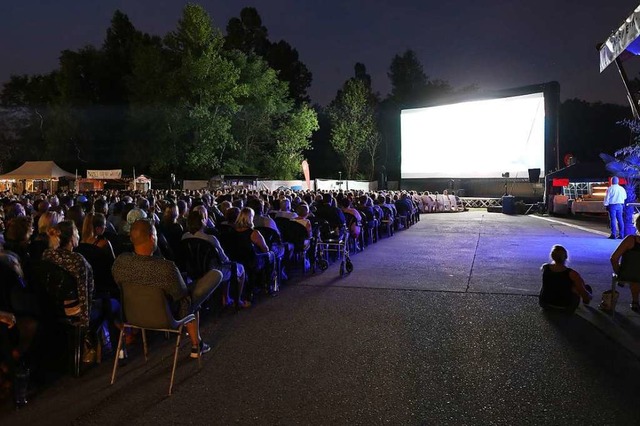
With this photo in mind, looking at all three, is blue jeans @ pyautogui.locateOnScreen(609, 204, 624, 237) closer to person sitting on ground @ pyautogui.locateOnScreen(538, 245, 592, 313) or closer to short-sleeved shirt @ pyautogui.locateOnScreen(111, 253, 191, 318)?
person sitting on ground @ pyautogui.locateOnScreen(538, 245, 592, 313)

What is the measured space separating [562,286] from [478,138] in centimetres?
2192

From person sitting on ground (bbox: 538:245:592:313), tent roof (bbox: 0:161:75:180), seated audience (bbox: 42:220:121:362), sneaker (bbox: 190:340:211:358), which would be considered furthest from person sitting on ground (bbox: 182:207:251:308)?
tent roof (bbox: 0:161:75:180)

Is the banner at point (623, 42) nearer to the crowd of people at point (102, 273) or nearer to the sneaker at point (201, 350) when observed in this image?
the crowd of people at point (102, 273)

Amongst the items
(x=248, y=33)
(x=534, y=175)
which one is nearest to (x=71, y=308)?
(x=534, y=175)

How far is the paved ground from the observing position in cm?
Answer: 329

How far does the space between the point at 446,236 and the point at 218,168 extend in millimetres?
22540

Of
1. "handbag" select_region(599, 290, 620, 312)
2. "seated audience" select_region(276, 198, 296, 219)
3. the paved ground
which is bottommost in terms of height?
the paved ground

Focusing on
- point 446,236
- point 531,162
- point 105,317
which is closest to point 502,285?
point 105,317

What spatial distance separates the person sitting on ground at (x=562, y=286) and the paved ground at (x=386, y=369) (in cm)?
17

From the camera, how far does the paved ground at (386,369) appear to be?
10.8 feet

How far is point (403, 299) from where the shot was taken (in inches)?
252

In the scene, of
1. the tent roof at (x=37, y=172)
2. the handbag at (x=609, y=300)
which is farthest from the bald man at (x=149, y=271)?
the tent roof at (x=37, y=172)

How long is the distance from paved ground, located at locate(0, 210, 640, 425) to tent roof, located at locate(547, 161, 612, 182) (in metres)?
15.0

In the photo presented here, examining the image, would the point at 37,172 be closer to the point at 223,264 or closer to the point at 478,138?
the point at 478,138
